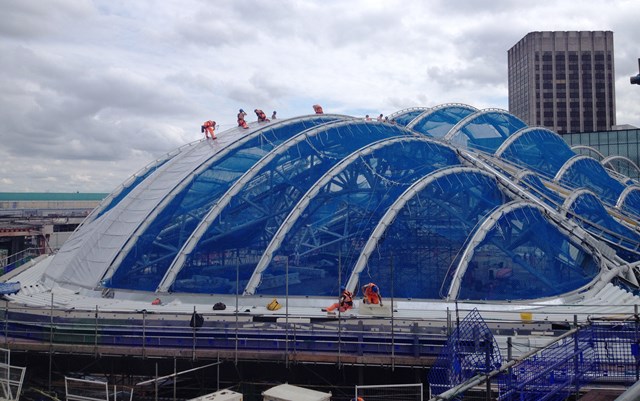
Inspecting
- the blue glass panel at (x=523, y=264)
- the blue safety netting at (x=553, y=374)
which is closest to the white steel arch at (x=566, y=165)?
the blue glass panel at (x=523, y=264)

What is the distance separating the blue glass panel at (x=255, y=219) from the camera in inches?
686

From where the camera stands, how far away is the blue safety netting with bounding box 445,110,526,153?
35.6 m

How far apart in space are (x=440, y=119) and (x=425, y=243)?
72.1 ft

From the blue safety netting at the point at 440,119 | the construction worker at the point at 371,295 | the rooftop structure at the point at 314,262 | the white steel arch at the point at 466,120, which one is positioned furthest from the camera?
the blue safety netting at the point at 440,119

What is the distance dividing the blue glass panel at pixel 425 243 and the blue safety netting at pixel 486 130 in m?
16.6

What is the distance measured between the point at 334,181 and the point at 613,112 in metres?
129

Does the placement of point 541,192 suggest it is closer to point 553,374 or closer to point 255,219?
point 255,219

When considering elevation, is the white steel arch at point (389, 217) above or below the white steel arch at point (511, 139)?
below

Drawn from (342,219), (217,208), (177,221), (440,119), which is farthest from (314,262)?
(440,119)

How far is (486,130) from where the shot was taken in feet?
122

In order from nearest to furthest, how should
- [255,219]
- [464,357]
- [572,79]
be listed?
[464,357] < [255,219] < [572,79]

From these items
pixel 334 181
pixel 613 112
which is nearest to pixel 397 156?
pixel 334 181

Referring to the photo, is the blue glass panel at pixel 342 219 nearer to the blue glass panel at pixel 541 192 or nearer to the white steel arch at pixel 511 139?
the blue glass panel at pixel 541 192

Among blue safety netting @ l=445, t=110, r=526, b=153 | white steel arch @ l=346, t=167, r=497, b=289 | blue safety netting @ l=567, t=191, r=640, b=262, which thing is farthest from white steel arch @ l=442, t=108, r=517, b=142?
white steel arch @ l=346, t=167, r=497, b=289
